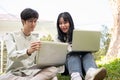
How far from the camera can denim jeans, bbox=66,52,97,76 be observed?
333 cm

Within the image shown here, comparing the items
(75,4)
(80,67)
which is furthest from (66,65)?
(75,4)

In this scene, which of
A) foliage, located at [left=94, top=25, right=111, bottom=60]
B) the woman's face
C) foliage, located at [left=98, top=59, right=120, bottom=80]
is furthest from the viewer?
foliage, located at [left=94, top=25, right=111, bottom=60]

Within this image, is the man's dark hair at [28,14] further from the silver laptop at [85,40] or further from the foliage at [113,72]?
Result: the foliage at [113,72]

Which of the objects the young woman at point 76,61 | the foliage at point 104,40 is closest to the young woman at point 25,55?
the young woman at point 76,61

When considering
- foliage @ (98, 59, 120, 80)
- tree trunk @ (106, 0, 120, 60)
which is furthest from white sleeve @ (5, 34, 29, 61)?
tree trunk @ (106, 0, 120, 60)

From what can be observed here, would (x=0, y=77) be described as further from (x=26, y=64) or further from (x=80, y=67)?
(x=80, y=67)

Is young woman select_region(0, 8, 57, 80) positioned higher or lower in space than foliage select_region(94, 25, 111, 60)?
higher

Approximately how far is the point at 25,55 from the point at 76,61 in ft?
2.27

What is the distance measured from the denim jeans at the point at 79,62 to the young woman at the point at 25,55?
13.1 inches

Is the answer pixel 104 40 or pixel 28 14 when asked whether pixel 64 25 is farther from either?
pixel 104 40

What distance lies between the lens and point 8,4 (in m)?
13.9

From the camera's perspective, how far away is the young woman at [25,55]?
2912mm

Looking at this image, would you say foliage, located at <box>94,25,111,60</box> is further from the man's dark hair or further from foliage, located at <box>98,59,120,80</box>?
the man's dark hair

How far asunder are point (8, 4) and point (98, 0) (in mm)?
4312
